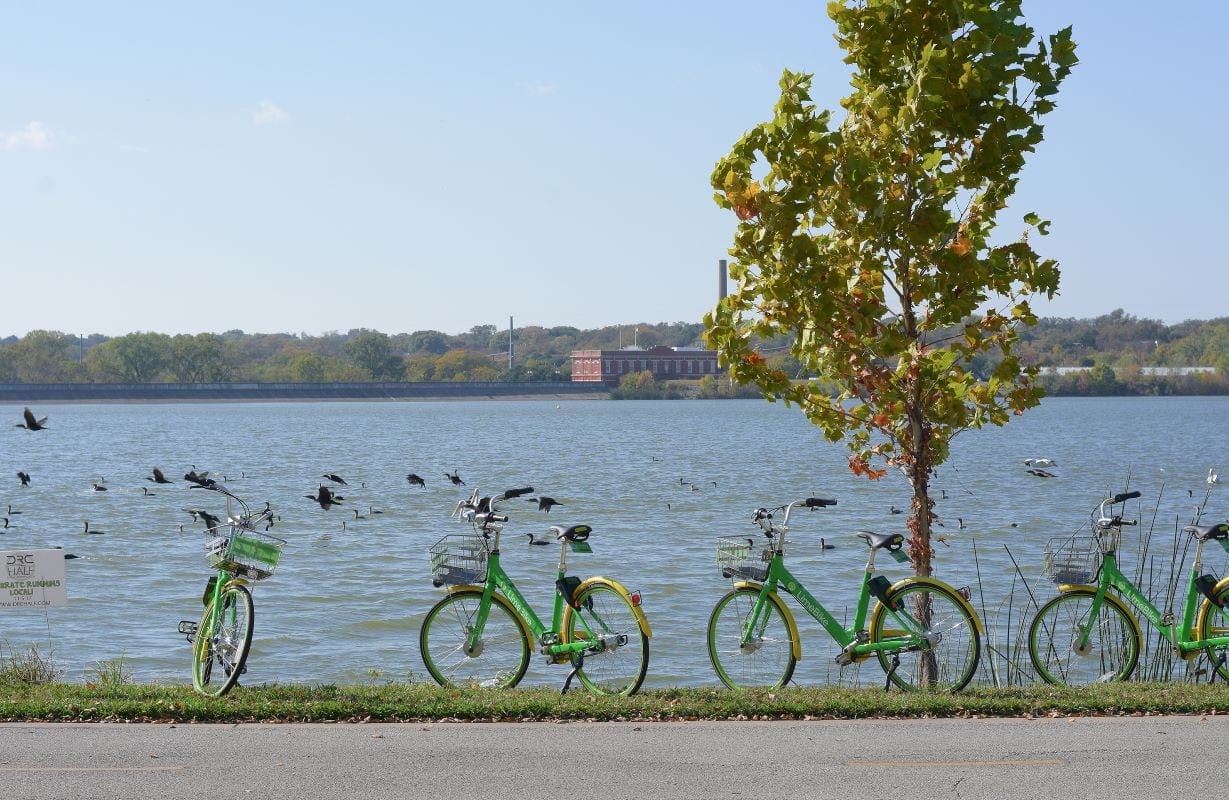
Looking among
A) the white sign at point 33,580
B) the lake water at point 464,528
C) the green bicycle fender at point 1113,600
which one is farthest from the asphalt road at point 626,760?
the lake water at point 464,528

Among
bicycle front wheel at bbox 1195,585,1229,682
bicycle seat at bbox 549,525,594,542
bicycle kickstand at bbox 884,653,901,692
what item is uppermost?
bicycle seat at bbox 549,525,594,542

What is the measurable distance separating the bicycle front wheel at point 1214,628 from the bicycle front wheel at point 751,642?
9.32 feet

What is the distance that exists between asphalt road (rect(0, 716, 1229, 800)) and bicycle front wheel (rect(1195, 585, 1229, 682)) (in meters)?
1.29

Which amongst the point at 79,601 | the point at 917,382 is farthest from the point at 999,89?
the point at 79,601

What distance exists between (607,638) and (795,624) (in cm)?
127

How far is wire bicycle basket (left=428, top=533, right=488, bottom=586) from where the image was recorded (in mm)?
10344

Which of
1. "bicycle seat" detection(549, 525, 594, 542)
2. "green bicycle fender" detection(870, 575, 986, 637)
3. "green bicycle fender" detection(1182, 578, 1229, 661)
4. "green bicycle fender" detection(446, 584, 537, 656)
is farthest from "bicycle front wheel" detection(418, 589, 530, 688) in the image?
"green bicycle fender" detection(1182, 578, 1229, 661)

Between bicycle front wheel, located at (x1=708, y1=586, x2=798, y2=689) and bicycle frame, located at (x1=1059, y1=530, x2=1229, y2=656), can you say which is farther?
bicycle frame, located at (x1=1059, y1=530, x2=1229, y2=656)

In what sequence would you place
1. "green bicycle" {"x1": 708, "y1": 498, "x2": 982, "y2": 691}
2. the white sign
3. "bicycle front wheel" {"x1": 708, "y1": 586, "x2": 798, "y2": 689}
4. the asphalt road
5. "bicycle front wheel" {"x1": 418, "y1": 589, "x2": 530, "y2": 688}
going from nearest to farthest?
the asphalt road, "green bicycle" {"x1": 708, "y1": 498, "x2": 982, "y2": 691}, "bicycle front wheel" {"x1": 708, "y1": 586, "x2": 798, "y2": 689}, "bicycle front wheel" {"x1": 418, "y1": 589, "x2": 530, "y2": 688}, the white sign

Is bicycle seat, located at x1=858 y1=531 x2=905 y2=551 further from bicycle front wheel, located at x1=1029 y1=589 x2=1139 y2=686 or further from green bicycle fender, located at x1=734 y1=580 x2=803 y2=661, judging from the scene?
bicycle front wheel, located at x1=1029 y1=589 x2=1139 y2=686

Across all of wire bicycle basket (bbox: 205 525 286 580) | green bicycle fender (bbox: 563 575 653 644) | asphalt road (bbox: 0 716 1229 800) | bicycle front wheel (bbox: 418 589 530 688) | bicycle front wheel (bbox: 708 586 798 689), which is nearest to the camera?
asphalt road (bbox: 0 716 1229 800)

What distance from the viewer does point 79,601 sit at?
22.7 meters

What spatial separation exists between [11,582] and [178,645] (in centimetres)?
770

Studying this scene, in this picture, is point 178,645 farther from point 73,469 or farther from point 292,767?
point 73,469
